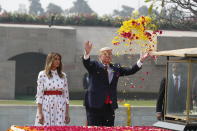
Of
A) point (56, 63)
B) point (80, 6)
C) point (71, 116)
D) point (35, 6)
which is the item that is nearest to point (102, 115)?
point (56, 63)

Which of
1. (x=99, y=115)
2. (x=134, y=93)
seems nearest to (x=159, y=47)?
(x=134, y=93)

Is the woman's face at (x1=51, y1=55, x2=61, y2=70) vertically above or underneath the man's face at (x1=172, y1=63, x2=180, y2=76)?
underneath

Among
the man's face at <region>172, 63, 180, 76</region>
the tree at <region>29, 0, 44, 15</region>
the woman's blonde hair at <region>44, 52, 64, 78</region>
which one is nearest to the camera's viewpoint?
Answer: the man's face at <region>172, 63, 180, 76</region>

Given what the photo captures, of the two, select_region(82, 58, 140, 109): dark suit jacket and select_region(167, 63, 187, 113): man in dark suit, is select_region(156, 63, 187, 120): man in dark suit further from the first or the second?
select_region(82, 58, 140, 109): dark suit jacket

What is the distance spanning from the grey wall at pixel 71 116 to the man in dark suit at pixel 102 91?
12.0 feet

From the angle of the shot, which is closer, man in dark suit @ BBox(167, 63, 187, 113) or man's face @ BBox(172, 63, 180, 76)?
man in dark suit @ BBox(167, 63, 187, 113)

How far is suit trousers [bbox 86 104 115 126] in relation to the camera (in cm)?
1064

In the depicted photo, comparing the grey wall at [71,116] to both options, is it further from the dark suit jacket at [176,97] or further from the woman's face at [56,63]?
the dark suit jacket at [176,97]

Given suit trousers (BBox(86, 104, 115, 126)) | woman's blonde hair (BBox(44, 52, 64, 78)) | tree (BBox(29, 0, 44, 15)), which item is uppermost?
woman's blonde hair (BBox(44, 52, 64, 78))

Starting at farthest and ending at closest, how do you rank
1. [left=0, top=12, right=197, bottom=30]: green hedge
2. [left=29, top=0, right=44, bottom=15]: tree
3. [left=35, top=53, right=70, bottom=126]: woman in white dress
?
[left=29, top=0, right=44, bottom=15]: tree → [left=0, top=12, right=197, bottom=30]: green hedge → [left=35, top=53, right=70, bottom=126]: woman in white dress

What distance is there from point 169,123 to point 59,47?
23221 millimetres

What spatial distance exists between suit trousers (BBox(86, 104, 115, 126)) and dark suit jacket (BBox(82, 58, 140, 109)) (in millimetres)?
70

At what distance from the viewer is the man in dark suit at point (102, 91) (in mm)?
10625

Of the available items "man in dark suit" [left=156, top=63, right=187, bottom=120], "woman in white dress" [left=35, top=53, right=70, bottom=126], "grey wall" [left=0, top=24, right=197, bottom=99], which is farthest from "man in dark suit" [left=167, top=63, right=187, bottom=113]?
"grey wall" [left=0, top=24, right=197, bottom=99]
